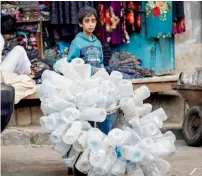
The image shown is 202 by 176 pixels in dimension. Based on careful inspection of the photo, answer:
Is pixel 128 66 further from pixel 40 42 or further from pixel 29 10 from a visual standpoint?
pixel 29 10

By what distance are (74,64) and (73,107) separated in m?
0.49

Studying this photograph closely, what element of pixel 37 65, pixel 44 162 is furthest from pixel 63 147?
pixel 37 65

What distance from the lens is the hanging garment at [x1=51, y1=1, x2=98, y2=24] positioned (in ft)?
32.3

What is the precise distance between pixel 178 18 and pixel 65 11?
1800 millimetres

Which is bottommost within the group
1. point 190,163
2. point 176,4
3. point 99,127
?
point 190,163

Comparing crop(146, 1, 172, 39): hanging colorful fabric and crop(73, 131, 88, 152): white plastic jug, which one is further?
crop(146, 1, 172, 39): hanging colorful fabric

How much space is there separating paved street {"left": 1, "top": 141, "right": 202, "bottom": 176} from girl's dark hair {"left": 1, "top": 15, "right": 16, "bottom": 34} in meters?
2.07

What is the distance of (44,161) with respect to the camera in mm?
7312

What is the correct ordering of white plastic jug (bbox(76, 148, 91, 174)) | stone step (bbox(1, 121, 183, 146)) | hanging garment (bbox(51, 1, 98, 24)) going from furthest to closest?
hanging garment (bbox(51, 1, 98, 24)), stone step (bbox(1, 121, 183, 146)), white plastic jug (bbox(76, 148, 91, 174))

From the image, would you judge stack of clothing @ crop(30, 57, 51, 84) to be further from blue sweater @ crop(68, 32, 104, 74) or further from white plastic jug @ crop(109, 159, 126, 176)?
white plastic jug @ crop(109, 159, 126, 176)

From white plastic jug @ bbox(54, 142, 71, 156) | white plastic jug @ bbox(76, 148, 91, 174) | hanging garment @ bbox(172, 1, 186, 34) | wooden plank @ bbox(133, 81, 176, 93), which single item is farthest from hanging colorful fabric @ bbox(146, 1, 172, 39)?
white plastic jug @ bbox(76, 148, 91, 174)

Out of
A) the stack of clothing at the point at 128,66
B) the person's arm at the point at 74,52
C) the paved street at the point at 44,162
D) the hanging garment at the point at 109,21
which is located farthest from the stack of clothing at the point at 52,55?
the person's arm at the point at 74,52

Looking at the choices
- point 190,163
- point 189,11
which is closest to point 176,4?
point 189,11

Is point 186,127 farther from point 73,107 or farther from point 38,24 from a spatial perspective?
point 73,107
